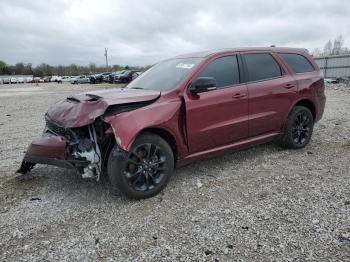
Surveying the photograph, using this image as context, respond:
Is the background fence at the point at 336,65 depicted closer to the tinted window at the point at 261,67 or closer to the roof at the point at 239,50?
the roof at the point at 239,50

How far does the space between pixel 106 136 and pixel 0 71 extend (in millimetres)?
110305

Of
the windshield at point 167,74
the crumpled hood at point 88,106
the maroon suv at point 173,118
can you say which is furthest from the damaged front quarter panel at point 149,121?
the windshield at point 167,74

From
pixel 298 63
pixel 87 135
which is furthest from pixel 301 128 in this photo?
pixel 87 135

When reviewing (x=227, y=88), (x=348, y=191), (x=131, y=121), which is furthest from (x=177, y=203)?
(x=348, y=191)

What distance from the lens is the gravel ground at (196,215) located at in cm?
300

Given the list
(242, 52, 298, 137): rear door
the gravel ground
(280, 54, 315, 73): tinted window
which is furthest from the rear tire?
(280, 54, 315, 73): tinted window

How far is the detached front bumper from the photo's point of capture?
3.90 metres

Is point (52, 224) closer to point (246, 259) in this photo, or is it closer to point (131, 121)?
point (131, 121)

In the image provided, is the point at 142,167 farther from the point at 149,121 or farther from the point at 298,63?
the point at 298,63

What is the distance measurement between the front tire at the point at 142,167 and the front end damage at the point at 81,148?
6.7 inches

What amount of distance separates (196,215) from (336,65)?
89.7 ft

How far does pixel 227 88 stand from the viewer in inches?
186

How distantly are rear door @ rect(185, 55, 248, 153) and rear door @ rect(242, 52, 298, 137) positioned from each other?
19 cm

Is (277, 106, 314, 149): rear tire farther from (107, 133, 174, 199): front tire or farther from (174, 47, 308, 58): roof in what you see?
(107, 133, 174, 199): front tire
